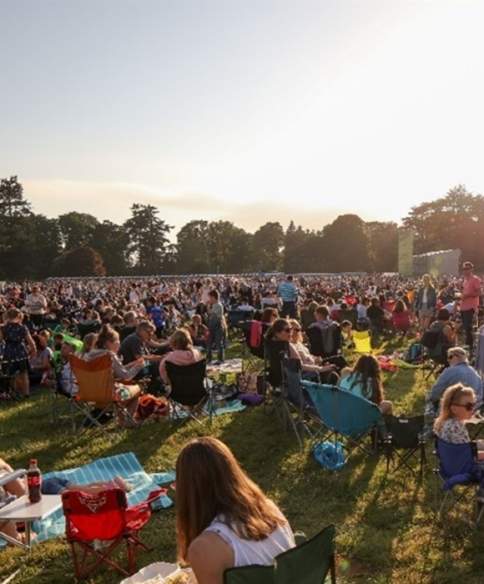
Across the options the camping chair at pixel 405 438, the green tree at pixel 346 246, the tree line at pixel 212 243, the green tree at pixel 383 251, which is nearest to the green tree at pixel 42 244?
the tree line at pixel 212 243

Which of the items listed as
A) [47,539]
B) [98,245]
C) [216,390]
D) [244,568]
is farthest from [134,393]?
[98,245]

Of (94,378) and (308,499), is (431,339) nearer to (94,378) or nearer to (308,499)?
(308,499)

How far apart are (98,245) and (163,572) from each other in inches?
3182

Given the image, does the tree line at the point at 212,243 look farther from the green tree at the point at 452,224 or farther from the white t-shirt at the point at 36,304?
the white t-shirt at the point at 36,304

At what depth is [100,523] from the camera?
4.05 metres

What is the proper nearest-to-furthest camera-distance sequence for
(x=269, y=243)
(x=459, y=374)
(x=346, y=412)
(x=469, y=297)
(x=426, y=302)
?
(x=346, y=412) < (x=459, y=374) < (x=469, y=297) < (x=426, y=302) < (x=269, y=243)

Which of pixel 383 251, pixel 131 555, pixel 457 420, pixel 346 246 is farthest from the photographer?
pixel 383 251

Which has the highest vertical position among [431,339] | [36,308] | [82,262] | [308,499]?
[82,262]

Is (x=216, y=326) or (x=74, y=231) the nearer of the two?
(x=216, y=326)

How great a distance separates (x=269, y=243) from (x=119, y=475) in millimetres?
81356

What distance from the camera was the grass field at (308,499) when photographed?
4395 millimetres

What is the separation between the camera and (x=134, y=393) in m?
8.22

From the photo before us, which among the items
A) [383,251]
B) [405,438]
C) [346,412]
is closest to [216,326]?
A: [346,412]

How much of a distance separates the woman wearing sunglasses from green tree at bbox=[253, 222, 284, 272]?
79588 millimetres
